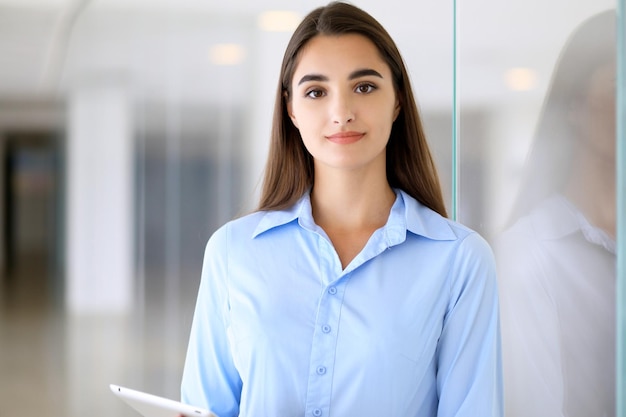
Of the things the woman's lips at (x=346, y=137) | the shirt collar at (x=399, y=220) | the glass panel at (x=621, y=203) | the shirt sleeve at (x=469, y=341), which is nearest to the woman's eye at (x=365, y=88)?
the woman's lips at (x=346, y=137)

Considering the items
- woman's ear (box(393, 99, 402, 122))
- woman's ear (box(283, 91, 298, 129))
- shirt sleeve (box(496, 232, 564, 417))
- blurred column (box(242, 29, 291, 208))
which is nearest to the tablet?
woman's ear (box(283, 91, 298, 129))

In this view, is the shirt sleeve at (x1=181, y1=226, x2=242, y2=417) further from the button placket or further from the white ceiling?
the white ceiling

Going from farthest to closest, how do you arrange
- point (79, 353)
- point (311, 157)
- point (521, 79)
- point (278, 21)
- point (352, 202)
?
1. point (79, 353)
2. point (278, 21)
3. point (521, 79)
4. point (311, 157)
5. point (352, 202)

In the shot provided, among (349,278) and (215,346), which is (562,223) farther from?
(215,346)

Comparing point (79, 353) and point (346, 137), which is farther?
point (79, 353)

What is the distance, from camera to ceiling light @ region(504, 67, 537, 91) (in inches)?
96.3

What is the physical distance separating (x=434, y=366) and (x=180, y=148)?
3.45m

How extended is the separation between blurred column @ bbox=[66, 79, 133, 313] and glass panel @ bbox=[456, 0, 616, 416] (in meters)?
2.98

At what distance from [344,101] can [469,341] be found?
577mm

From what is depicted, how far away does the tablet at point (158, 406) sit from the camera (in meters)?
1.59

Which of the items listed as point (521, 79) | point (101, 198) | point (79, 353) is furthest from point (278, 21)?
point (521, 79)

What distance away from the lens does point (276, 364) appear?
1881mm

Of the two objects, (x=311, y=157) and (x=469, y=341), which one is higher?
(x=311, y=157)

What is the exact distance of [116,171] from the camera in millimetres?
5164
